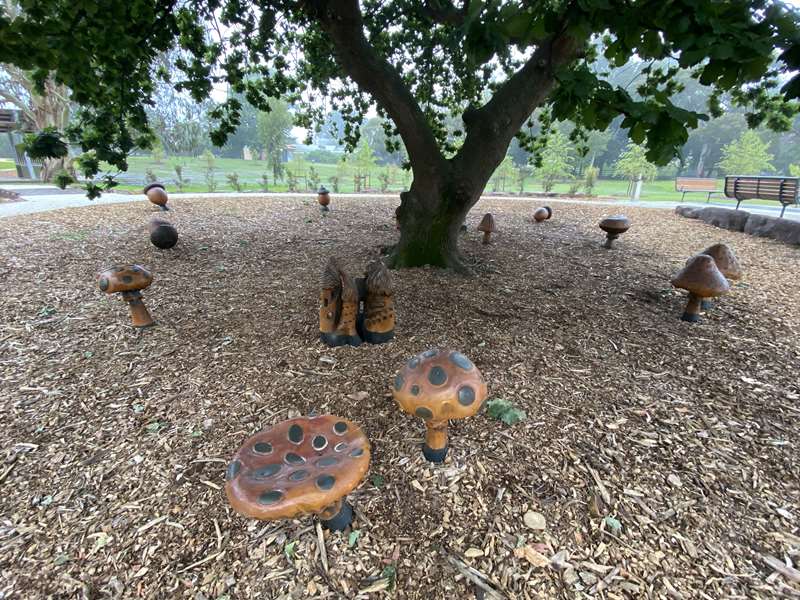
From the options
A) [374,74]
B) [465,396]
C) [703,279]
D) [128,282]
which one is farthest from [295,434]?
[374,74]

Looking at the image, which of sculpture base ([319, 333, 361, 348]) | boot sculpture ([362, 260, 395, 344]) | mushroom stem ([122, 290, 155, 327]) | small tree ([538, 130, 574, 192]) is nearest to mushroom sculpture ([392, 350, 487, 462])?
boot sculpture ([362, 260, 395, 344])

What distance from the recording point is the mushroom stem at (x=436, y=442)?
2053mm

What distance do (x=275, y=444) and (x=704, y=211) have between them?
12955 millimetres

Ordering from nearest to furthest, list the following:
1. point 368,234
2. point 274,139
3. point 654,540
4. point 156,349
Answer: point 654,540 < point 156,349 < point 368,234 < point 274,139

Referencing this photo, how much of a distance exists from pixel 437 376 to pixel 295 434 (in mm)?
722

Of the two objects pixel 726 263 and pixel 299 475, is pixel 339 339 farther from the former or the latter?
pixel 726 263

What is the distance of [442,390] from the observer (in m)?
1.75

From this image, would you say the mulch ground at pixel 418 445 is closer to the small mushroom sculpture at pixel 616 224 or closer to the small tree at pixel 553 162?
the small mushroom sculpture at pixel 616 224

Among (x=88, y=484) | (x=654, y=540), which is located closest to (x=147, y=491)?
(x=88, y=484)

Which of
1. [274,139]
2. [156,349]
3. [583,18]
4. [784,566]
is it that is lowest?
[784,566]

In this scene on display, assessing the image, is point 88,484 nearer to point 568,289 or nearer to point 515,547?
point 515,547

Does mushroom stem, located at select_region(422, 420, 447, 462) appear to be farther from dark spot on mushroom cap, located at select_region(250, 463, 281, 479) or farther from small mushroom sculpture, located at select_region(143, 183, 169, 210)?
small mushroom sculpture, located at select_region(143, 183, 169, 210)

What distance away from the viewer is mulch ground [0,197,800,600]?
1.64m

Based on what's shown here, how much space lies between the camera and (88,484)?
2043 millimetres
